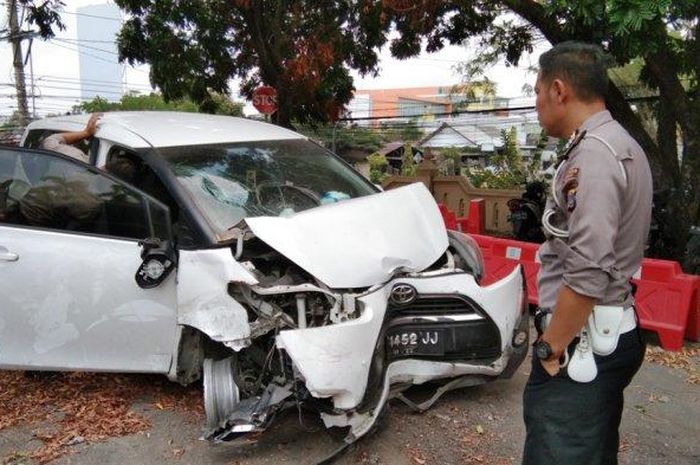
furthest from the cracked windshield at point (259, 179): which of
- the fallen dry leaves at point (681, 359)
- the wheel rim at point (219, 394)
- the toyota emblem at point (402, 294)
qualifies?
the fallen dry leaves at point (681, 359)

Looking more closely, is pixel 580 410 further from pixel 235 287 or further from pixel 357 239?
pixel 235 287

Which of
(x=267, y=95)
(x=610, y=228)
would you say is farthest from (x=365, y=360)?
(x=267, y=95)

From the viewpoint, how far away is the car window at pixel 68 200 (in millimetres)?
3395

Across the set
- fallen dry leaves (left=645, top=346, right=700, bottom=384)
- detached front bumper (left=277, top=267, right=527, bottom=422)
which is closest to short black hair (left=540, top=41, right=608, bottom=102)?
detached front bumper (left=277, top=267, right=527, bottom=422)

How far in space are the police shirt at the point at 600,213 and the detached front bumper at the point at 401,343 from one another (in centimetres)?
113

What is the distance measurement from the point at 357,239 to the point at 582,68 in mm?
1579

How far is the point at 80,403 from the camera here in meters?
3.70

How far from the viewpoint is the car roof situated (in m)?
3.79

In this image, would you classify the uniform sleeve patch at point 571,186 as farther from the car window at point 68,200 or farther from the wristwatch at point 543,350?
the car window at point 68,200

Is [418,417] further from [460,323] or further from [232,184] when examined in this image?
[232,184]

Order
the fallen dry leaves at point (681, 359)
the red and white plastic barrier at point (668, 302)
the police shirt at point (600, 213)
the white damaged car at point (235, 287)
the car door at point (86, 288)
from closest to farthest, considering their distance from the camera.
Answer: the police shirt at point (600, 213) < the white damaged car at point (235, 287) < the car door at point (86, 288) < the fallen dry leaves at point (681, 359) < the red and white plastic barrier at point (668, 302)

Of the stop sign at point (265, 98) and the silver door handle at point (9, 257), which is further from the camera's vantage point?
the stop sign at point (265, 98)

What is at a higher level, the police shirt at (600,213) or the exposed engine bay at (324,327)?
the police shirt at (600,213)

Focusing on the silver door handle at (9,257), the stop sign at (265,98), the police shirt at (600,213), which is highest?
the stop sign at (265,98)
